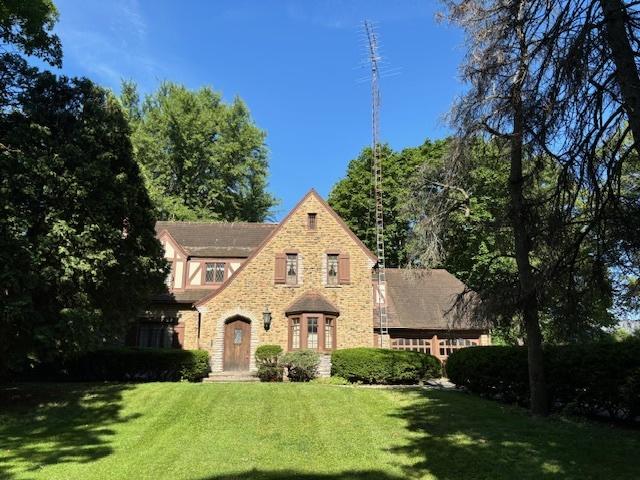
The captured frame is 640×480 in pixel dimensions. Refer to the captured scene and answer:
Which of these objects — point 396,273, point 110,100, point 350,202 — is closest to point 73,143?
point 110,100

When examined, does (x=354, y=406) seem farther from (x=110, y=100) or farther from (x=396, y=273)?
(x=396, y=273)

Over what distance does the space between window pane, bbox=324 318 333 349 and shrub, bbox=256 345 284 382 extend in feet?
6.93

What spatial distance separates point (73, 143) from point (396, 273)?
712 inches

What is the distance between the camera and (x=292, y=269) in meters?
22.9

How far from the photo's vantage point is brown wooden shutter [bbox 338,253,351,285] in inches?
895

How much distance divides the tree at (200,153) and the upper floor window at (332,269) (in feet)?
53.4

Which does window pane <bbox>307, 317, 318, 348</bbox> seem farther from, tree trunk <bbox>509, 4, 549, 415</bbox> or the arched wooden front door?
tree trunk <bbox>509, 4, 549, 415</bbox>

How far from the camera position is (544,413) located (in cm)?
1094

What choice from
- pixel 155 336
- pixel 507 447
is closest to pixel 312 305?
pixel 155 336

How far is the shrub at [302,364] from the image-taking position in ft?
62.8

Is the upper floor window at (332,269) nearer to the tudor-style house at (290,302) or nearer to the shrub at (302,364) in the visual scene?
the tudor-style house at (290,302)

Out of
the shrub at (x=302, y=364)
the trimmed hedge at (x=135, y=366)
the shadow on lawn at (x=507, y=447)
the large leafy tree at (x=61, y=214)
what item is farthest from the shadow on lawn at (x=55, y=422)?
the shrub at (x=302, y=364)

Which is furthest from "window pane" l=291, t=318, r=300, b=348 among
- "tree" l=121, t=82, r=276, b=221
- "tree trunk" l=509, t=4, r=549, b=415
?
"tree" l=121, t=82, r=276, b=221

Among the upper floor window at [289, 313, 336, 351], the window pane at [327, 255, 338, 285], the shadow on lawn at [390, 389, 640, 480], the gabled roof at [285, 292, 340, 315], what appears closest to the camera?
the shadow on lawn at [390, 389, 640, 480]
